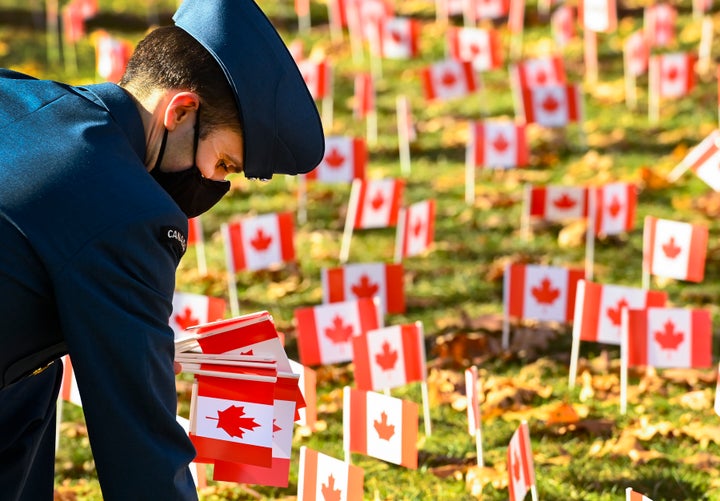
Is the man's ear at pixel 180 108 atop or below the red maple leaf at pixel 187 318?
atop

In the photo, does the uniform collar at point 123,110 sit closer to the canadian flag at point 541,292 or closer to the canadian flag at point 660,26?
the canadian flag at point 541,292

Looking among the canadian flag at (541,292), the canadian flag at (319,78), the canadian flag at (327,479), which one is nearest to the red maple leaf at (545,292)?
the canadian flag at (541,292)

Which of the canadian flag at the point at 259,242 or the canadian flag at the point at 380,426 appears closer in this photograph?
the canadian flag at the point at 380,426

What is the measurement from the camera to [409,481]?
4.73 metres

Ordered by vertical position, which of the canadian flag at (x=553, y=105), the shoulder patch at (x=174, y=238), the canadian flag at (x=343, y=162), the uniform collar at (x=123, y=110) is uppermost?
the uniform collar at (x=123, y=110)

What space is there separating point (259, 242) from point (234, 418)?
313cm

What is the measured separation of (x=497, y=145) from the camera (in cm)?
816

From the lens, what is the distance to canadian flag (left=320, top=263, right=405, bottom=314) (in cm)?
596

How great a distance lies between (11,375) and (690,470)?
298 centimetres

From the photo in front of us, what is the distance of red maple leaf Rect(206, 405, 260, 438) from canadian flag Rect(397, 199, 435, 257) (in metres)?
3.33

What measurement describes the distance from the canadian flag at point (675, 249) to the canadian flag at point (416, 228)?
1.22 meters

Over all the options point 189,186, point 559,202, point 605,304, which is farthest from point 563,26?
point 189,186

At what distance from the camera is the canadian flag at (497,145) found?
26.6ft

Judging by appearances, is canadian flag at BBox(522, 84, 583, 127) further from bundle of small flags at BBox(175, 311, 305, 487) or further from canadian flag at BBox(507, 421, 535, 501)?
bundle of small flags at BBox(175, 311, 305, 487)
